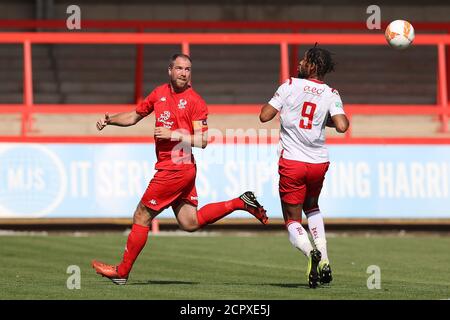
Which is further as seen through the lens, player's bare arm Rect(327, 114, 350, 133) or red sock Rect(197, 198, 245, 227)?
red sock Rect(197, 198, 245, 227)

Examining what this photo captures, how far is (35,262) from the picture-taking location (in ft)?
42.7

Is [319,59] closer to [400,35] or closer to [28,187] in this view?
[400,35]

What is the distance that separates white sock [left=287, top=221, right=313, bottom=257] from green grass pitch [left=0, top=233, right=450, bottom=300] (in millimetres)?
371

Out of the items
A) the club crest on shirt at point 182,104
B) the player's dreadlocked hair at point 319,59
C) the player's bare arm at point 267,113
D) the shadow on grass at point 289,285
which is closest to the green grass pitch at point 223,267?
the shadow on grass at point 289,285

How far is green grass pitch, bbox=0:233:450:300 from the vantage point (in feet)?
33.1

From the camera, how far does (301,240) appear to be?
1050cm

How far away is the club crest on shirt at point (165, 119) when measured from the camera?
10.6m

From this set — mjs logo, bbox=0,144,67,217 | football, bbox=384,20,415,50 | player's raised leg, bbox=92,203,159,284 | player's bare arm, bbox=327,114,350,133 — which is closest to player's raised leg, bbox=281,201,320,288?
player's bare arm, bbox=327,114,350,133

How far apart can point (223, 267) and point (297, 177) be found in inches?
105

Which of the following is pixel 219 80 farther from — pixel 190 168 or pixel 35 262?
pixel 190 168

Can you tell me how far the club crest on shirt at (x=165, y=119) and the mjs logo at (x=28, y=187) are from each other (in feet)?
20.9

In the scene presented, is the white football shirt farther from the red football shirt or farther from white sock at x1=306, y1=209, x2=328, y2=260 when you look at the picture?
the red football shirt
